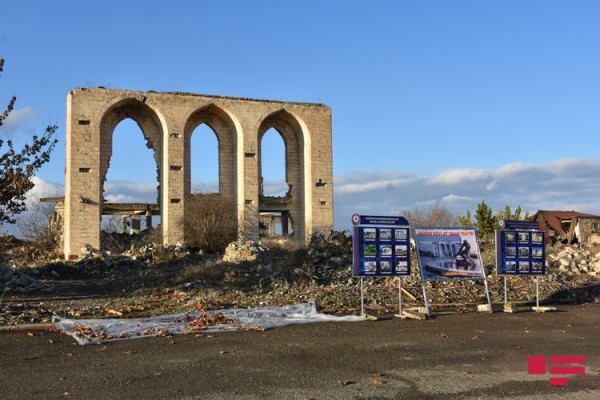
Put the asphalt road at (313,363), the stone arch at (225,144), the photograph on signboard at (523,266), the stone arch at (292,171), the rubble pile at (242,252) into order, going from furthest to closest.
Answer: the stone arch at (292,171) → the stone arch at (225,144) → the rubble pile at (242,252) → the photograph on signboard at (523,266) → the asphalt road at (313,363)

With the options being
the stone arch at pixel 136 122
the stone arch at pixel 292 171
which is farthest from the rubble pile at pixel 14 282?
the stone arch at pixel 292 171

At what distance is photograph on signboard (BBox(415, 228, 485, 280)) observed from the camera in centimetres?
1289

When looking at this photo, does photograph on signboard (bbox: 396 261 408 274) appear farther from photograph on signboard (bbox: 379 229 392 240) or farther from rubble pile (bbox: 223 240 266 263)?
rubble pile (bbox: 223 240 266 263)

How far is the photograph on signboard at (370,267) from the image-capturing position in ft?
40.8

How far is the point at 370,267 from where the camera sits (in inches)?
491

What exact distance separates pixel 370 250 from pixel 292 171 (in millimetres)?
25334

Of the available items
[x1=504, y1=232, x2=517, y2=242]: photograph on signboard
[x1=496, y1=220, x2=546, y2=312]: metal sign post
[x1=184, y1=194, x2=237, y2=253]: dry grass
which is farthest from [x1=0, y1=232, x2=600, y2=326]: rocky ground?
[x1=184, y1=194, x2=237, y2=253]: dry grass

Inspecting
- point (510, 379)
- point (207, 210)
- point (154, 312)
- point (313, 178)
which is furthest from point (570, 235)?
point (510, 379)

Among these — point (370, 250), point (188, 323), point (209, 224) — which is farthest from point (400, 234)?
point (209, 224)

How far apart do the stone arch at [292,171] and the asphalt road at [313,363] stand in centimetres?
2613

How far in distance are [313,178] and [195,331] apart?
26.6 metres

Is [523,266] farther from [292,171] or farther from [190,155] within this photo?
[292,171]

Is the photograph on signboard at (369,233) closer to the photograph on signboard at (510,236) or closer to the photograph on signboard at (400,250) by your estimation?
the photograph on signboard at (400,250)

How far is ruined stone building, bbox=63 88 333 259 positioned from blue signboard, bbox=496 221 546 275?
2153 centimetres
